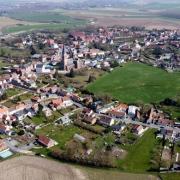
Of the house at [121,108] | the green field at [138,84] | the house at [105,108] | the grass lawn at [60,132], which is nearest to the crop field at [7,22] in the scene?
the green field at [138,84]

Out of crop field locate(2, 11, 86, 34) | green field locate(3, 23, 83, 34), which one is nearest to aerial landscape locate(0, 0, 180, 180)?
green field locate(3, 23, 83, 34)

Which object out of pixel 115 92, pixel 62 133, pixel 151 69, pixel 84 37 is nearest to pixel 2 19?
pixel 84 37

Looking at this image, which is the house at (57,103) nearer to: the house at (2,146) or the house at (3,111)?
the house at (3,111)

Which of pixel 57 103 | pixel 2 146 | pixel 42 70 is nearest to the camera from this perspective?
pixel 2 146

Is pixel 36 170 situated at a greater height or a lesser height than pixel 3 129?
lesser

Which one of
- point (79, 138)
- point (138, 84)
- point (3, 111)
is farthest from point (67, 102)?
point (138, 84)

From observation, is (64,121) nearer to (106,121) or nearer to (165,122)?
(106,121)
